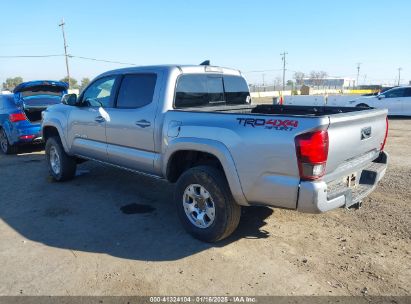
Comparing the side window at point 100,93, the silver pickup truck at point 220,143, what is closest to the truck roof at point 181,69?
the silver pickup truck at point 220,143

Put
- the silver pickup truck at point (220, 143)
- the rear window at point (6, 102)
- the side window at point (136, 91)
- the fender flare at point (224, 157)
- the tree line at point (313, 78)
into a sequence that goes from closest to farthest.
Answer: the silver pickup truck at point (220, 143), the fender flare at point (224, 157), the side window at point (136, 91), the rear window at point (6, 102), the tree line at point (313, 78)

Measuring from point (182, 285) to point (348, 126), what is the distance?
209 centimetres

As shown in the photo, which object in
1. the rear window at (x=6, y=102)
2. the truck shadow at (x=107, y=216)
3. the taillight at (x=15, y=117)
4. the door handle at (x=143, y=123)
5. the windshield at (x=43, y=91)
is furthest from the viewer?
the windshield at (x=43, y=91)

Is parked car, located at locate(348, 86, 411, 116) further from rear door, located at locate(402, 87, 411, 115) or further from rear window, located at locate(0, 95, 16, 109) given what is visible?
rear window, located at locate(0, 95, 16, 109)

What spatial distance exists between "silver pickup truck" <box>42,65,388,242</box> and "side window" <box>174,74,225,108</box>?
0.5 inches

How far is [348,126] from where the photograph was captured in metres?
3.37

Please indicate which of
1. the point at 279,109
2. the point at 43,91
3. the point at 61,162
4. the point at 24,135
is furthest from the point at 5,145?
the point at 279,109

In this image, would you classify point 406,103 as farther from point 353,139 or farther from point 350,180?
point 353,139

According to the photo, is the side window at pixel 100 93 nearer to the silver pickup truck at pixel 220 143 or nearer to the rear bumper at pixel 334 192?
the silver pickup truck at pixel 220 143

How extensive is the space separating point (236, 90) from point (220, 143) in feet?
6.79

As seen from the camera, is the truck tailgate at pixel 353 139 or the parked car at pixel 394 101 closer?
the truck tailgate at pixel 353 139

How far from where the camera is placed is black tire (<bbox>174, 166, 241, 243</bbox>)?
12.3ft

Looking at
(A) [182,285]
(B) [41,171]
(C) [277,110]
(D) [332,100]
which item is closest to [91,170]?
(B) [41,171]

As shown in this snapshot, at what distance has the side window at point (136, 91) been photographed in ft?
15.2
